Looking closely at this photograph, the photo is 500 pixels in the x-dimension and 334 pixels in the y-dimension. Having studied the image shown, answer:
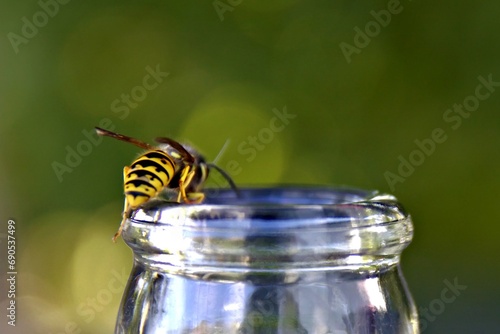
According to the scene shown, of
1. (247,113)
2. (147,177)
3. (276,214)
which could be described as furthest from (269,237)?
(247,113)

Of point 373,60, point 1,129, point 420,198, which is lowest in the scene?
point 420,198

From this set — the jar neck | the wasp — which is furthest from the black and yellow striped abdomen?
the jar neck

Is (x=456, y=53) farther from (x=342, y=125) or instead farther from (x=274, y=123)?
(x=274, y=123)

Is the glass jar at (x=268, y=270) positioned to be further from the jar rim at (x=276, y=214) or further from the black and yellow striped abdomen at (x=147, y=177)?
the black and yellow striped abdomen at (x=147, y=177)

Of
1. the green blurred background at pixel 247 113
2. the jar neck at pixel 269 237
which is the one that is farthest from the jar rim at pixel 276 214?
the green blurred background at pixel 247 113

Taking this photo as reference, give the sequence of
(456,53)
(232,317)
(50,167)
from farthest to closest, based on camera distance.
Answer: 1. (50,167)
2. (456,53)
3. (232,317)

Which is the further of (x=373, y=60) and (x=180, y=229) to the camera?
(x=373, y=60)

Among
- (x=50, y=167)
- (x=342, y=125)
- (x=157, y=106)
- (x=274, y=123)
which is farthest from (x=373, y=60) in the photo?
(x=50, y=167)
